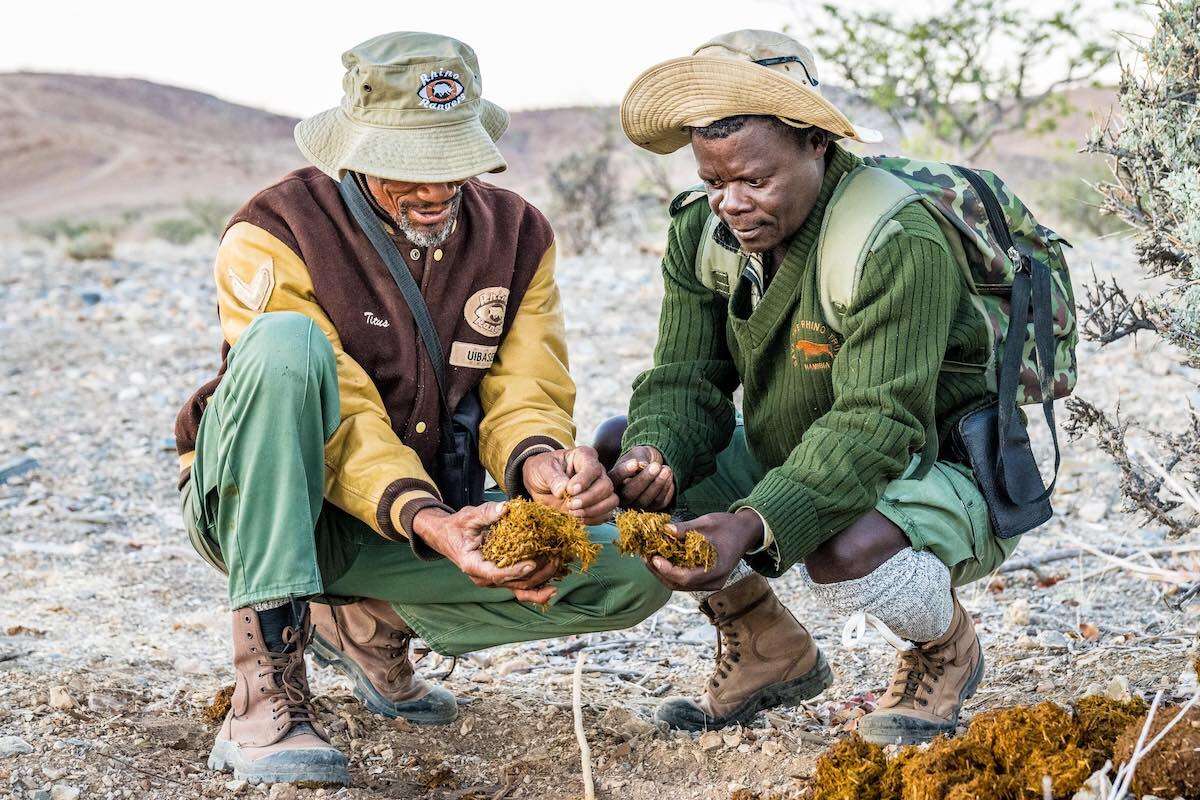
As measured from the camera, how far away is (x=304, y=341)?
2719 mm

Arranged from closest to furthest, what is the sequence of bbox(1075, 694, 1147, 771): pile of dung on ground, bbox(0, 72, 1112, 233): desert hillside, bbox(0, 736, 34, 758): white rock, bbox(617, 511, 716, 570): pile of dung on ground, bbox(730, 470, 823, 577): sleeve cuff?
1. bbox(1075, 694, 1147, 771): pile of dung on ground
2. bbox(617, 511, 716, 570): pile of dung on ground
3. bbox(730, 470, 823, 577): sleeve cuff
4. bbox(0, 736, 34, 758): white rock
5. bbox(0, 72, 1112, 233): desert hillside

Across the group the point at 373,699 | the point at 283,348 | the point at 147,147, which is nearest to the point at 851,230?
the point at 283,348

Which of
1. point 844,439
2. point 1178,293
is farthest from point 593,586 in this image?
point 1178,293

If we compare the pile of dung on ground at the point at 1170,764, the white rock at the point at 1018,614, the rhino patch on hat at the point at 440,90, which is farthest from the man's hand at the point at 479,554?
the white rock at the point at 1018,614

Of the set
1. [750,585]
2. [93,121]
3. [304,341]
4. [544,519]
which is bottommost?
[93,121]

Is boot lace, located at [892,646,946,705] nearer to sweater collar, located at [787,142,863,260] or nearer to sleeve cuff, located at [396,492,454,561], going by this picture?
sweater collar, located at [787,142,863,260]

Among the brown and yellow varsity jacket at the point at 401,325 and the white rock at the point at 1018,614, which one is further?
the white rock at the point at 1018,614

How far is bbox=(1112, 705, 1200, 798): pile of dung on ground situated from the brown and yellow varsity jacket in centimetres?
148

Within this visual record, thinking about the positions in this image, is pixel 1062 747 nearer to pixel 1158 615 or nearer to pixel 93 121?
pixel 1158 615

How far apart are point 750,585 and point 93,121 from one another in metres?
54.5

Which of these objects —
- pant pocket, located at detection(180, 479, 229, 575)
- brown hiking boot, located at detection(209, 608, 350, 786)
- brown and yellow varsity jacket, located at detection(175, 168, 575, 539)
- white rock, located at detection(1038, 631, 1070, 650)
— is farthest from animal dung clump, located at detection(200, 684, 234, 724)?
white rock, located at detection(1038, 631, 1070, 650)

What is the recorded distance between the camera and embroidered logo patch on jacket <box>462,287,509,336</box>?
3145 mm

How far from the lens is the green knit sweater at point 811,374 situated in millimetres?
2625

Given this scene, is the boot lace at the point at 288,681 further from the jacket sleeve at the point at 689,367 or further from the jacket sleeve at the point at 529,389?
Result: the jacket sleeve at the point at 689,367
